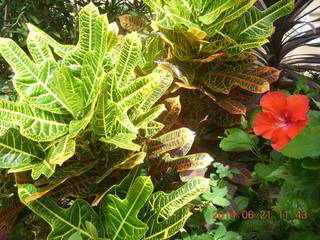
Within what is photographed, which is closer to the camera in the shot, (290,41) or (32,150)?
(32,150)

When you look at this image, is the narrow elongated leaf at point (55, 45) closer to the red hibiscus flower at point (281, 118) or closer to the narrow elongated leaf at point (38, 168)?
the narrow elongated leaf at point (38, 168)

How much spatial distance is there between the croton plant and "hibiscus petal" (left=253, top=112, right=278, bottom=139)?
0.19 m

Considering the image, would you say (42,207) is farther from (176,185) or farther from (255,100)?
(255,100)

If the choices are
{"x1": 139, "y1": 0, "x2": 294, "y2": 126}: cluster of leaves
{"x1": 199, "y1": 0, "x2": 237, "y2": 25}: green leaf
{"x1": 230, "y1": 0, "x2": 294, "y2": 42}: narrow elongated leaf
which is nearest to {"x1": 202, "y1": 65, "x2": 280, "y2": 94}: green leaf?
{"x1": 139, "y1": 0, "x2": 294, "y2": 126}: cluster of leaves

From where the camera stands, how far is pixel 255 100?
1.31 metres

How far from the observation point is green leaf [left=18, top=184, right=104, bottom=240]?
34.1 inches

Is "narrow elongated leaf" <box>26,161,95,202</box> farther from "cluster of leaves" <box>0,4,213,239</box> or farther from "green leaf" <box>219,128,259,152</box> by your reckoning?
"green leaf" <box>219,128,259,152</box>

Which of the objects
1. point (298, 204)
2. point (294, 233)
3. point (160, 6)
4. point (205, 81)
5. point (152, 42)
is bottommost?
point (294, 233)

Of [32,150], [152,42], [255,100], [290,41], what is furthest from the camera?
[290,41]

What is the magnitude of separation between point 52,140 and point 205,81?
559mm

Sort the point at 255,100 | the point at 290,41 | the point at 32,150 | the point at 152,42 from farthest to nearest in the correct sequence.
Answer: the point at 290,41
the point at 255,100
the point at 152,42
the point at 32,150

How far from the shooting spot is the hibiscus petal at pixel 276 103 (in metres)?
0.90

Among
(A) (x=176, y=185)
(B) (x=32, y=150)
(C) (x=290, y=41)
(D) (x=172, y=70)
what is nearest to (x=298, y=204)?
(A) (x=176, y=185)

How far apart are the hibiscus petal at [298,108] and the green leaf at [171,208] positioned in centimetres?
27
